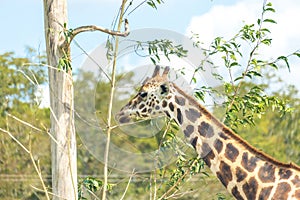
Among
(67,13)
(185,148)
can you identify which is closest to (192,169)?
(185,148)

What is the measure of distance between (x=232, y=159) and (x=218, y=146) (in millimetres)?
121

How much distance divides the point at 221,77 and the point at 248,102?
0.26 metres

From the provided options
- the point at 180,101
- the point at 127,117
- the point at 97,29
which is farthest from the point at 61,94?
the point at 180,101

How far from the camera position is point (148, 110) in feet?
17.5

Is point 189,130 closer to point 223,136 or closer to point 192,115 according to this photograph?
point 192,115

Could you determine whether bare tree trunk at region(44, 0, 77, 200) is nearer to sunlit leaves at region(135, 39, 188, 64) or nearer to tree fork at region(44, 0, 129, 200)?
tree fork at region(44, 0, 129, 200)

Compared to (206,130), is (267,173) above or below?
below

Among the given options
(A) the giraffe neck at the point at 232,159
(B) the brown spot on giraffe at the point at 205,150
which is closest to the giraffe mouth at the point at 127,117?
(A) the giraffe neck at the point at 232,159

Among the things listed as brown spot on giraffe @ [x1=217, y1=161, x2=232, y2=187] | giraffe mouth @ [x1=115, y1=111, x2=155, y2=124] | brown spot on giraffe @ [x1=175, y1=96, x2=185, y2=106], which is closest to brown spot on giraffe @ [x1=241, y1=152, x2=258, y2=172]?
brown spot on giraffe @ [x1=217, y1=161, x2=232, y2=187]

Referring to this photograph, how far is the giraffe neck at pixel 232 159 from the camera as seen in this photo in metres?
4.83

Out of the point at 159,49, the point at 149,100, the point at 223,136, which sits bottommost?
the point at 223,136

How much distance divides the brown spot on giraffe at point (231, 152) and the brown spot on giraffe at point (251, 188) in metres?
0.18

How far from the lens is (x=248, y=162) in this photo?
16.3 ft

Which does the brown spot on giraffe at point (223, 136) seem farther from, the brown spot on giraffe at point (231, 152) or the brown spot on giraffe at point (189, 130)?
the brown spot on giraffe at point (189, 130)
